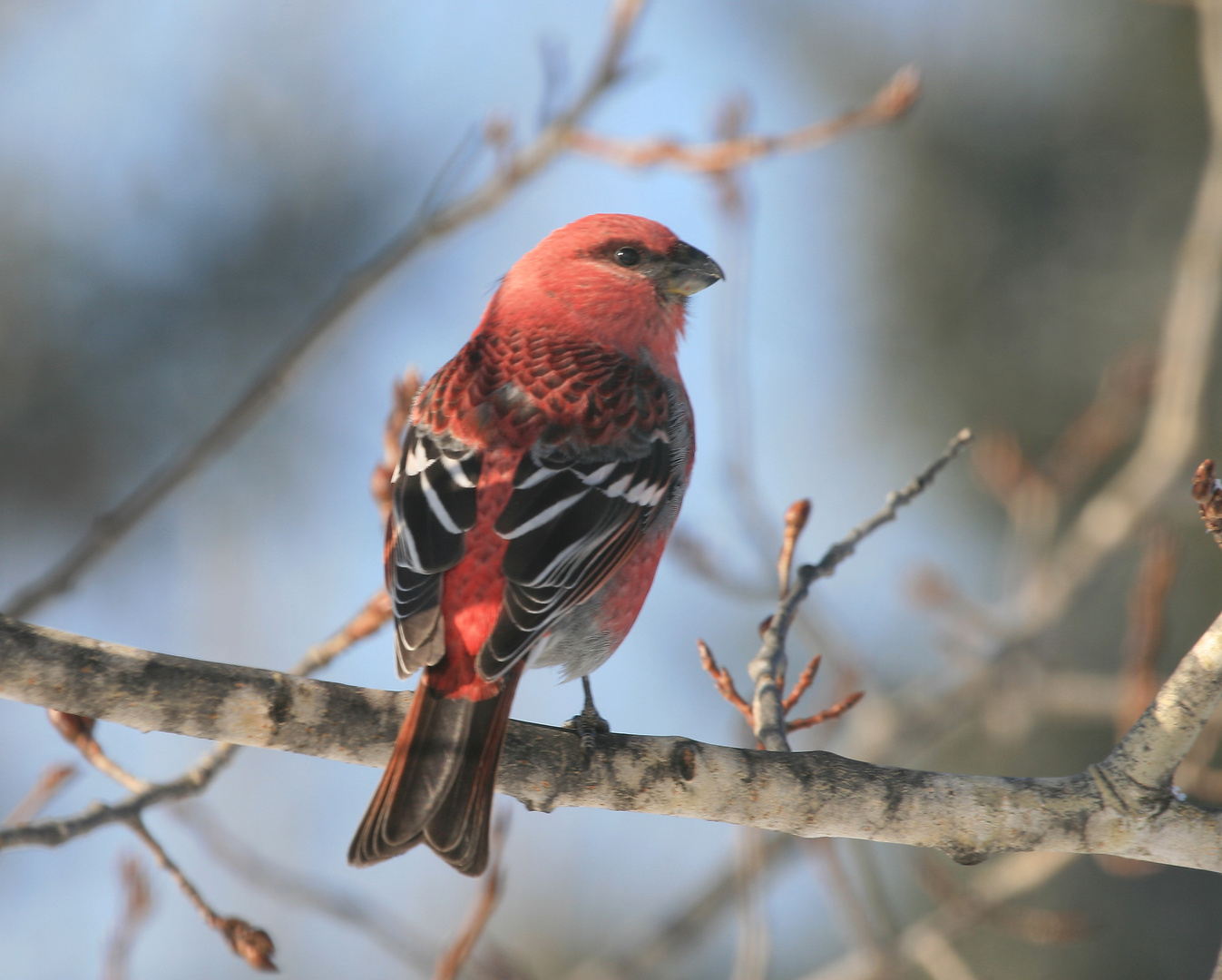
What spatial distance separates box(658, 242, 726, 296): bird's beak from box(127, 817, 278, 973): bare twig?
7.14 feet

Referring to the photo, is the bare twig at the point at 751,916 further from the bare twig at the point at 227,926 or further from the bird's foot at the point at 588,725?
the bare twig at the point at 227,926

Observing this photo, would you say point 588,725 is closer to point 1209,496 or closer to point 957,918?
point 1209,496

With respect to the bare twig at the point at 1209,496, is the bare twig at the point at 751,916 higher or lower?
lower

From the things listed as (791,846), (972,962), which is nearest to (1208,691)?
(791,846)

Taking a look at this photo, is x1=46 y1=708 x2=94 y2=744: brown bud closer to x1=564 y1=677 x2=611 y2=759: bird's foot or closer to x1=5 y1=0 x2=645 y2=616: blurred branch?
x1=5 y1=0 x2=645 y2=616: blurred branch

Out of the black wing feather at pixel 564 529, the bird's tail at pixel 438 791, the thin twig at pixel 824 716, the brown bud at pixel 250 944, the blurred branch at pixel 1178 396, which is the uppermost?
the blurred branch at pixel 1178 396

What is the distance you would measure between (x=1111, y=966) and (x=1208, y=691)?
5496mm

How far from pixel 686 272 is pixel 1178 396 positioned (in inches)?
103

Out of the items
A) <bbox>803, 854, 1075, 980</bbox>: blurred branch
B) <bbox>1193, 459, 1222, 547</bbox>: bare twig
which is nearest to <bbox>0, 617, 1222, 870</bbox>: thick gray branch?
<bbox>1193, 459, 1222, 547</bbox>: bare twig

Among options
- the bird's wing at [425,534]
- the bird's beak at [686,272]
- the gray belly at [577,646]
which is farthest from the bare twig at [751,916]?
the bird's beak at [686,272]

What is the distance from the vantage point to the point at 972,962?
6766mm

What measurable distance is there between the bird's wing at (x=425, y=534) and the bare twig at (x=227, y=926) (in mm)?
617

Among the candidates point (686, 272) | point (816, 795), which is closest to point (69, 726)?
point (816, 795)

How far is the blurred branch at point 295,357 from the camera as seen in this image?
2.84 meters
